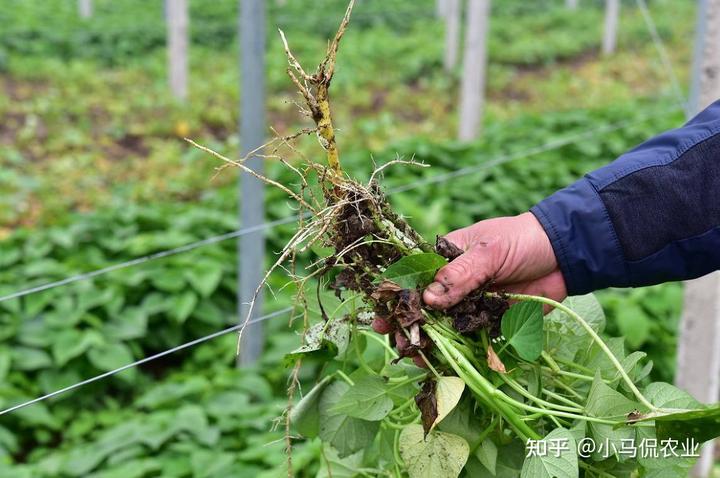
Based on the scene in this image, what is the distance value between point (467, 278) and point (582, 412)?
0.80 feet

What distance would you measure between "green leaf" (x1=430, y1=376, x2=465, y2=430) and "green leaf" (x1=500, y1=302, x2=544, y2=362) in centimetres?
10

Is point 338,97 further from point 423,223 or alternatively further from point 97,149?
point 423,223

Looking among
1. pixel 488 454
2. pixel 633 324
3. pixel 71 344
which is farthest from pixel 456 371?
pixel 71 344

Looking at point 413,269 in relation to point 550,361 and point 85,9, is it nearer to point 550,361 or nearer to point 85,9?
point 550,361

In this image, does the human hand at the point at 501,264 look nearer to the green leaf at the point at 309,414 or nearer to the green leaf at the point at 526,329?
the green leaf at the point at 526,329

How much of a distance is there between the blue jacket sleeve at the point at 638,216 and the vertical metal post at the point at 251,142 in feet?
6.50

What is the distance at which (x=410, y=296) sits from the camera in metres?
1.14

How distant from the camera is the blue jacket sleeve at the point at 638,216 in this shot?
1306 mm

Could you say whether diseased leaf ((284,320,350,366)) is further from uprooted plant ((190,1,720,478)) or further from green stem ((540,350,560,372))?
green stem ((540,350,560,372))

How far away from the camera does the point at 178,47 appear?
303 inches

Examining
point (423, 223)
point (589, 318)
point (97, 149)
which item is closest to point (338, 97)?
point (97, 149)

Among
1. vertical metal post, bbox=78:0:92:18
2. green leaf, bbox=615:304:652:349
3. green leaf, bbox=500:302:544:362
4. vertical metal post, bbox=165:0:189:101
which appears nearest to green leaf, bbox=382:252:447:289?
green leaf, bbox=500:302:544:362

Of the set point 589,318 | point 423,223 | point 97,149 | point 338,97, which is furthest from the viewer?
point 338,97

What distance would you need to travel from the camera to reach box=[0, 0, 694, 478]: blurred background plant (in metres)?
3.14
